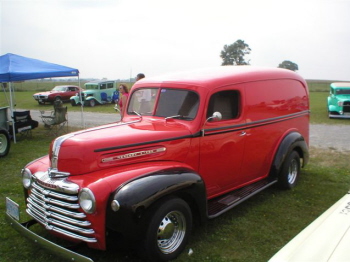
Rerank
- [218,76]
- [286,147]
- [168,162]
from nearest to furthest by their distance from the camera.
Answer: [168,162]
[218,76]
[286,147]

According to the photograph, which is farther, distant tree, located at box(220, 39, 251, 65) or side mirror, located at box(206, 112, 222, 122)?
distant tree, located at box(220, 39, 251, 65)

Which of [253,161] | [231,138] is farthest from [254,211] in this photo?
[231,138]

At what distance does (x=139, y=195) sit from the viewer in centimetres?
301

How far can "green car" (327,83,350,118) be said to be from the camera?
590 inches

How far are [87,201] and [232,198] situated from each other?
7.21 ft

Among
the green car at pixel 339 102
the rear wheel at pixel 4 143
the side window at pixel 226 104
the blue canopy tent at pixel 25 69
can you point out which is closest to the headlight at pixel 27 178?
the side window at pixel 226 104

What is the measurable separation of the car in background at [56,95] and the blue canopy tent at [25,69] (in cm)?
1371

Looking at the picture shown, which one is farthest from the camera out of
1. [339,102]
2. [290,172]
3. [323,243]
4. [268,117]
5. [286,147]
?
[339,102]

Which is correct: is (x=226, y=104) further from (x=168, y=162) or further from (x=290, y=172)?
(x=290, y=172)

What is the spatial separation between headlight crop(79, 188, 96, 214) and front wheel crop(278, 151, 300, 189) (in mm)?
3473

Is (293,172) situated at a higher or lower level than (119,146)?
lower

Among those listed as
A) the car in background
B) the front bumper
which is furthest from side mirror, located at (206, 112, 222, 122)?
the car in background

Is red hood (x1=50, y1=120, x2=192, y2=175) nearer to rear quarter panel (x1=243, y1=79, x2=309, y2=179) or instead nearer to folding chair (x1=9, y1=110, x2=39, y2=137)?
rear quarter panel (x1=243, y1=79, x2=309, y2=179)

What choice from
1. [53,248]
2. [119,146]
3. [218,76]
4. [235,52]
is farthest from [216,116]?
[235,52]
